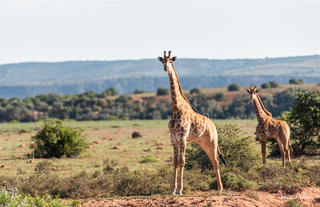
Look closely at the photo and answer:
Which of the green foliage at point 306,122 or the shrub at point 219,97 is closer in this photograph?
the green foliage at point 306,122

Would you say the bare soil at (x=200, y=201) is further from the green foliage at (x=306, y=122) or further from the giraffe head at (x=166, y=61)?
the green foliage at (x=306, y=122)

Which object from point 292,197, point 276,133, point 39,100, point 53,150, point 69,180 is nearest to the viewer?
point 292,197

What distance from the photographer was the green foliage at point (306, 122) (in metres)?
21.0

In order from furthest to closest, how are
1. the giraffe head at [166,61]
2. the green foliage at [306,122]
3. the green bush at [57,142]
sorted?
1. the green bush at [57,142]
2. the green foliage at [306,122]
3. the giraffe head at [166,61]

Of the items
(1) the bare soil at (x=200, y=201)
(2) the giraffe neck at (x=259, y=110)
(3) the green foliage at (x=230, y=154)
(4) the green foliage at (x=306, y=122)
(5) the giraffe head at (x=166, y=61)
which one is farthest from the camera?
(4) the green foliage at (x=306, y=122)

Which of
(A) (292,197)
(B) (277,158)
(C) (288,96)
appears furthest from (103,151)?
(C) (288,96)

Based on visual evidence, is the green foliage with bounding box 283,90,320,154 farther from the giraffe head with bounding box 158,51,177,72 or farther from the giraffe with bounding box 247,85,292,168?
Result: the giraffe head with bounding box 158,51,177,72

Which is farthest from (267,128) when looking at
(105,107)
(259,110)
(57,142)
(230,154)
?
(105,107)

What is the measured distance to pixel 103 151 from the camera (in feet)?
92.1

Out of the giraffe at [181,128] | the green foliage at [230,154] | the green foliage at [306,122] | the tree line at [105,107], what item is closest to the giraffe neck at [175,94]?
the giraffe at [181,128]

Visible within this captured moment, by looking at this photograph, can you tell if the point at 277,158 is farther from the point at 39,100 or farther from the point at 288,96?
the point at 39,100

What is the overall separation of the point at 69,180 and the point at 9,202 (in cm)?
477

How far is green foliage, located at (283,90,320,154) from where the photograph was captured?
21.0 metres

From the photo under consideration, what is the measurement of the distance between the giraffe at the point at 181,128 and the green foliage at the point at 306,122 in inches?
388
